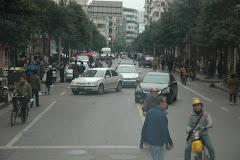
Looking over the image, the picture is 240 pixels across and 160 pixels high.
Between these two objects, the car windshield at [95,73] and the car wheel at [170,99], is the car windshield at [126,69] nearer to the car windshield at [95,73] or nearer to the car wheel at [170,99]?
the car windshield at [95,73]

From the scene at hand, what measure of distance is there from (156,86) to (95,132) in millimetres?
8254

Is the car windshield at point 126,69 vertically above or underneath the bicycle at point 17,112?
above

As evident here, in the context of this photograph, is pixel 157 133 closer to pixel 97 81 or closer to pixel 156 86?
pixel 156 86

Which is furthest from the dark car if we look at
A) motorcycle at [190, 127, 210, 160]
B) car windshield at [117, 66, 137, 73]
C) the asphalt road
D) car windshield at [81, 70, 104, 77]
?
motorcycle at [190, 127, 210, 160]

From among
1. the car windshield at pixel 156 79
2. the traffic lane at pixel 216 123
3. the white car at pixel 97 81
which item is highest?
the car windshield at pixel 156 79

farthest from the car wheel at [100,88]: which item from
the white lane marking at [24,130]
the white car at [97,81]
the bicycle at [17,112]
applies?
the bicycle at [17,112]

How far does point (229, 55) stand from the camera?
170 feet

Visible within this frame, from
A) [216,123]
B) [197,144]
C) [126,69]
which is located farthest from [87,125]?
[126,69]

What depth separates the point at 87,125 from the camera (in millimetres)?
14602

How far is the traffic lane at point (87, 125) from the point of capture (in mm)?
11969

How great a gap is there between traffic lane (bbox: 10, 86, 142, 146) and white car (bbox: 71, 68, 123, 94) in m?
3.37

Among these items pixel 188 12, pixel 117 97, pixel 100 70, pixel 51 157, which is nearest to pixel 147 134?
pixel 51 157

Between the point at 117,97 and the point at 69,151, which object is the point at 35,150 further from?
the point at 117,97

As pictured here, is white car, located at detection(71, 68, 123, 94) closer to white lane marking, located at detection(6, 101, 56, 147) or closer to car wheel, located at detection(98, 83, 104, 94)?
car wheel, located at detection(98, 83, 104, 94)
